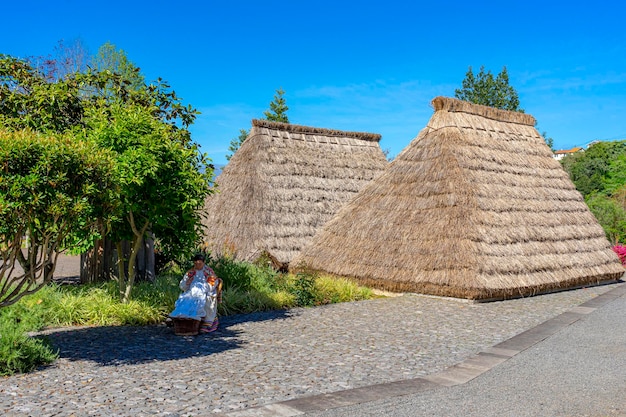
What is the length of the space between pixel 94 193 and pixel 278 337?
331cm

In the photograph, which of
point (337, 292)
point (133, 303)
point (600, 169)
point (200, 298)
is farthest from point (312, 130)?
point (600, 169)

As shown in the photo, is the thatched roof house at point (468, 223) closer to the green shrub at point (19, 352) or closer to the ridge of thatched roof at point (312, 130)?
the ridge of thatched roof at point (312, 130)

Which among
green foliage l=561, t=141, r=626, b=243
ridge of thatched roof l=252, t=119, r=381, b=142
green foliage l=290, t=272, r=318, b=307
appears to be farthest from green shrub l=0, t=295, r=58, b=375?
green foliage l=561, t=141, r=626, b=243

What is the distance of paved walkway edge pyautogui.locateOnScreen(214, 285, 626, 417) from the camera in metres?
4.98

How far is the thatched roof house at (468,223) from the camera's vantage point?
453 inches

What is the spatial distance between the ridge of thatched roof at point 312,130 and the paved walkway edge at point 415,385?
37.8ft

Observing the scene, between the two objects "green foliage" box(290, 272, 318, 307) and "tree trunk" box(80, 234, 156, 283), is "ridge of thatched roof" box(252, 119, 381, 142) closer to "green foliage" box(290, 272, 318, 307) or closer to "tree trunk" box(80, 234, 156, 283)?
"tree trunk" box(80, 234, 156, 283)

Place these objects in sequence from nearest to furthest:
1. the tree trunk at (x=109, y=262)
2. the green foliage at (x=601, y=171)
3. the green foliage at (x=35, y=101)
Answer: the green foliage at (x=35, y=101), the tree trunk at (x=109, y=262), the green foliage at (x=601, y=171)

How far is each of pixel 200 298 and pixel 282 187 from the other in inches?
327

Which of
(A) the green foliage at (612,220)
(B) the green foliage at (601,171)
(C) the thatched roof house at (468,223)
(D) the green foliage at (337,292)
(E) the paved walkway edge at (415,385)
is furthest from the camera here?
(B) the green foliage at (601,171)

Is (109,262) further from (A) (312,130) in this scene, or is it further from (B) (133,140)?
(A) (312,130)

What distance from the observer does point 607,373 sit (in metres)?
6.15

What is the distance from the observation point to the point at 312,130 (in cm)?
1912

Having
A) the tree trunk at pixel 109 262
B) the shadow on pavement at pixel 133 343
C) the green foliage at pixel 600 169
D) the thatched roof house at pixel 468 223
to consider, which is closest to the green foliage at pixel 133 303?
the shadow on pavement at pixel 133 343
